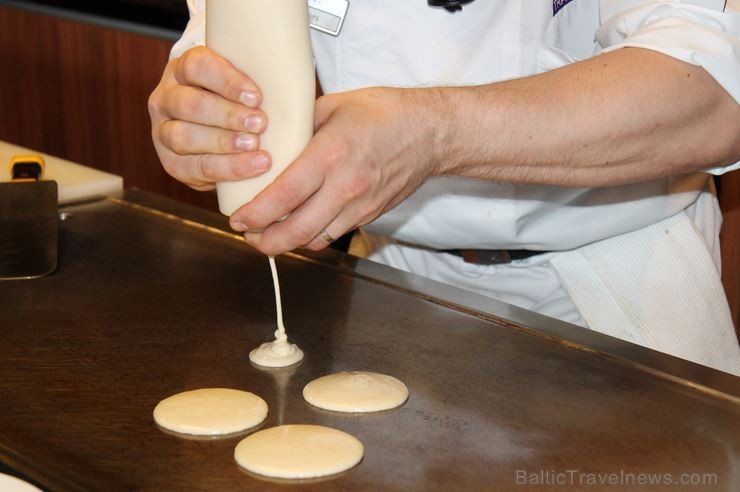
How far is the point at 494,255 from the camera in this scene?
1.44 metres

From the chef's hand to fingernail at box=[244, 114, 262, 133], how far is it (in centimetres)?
5

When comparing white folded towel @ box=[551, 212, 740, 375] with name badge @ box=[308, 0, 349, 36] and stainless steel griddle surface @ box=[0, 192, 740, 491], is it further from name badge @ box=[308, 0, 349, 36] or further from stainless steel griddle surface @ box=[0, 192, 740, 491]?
name badge @ box=[308, 0, 349, 36]

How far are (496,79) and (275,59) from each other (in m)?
0.45

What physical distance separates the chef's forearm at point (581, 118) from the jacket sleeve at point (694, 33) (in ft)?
0.05

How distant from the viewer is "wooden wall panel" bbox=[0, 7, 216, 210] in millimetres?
3006

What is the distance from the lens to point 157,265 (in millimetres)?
1363

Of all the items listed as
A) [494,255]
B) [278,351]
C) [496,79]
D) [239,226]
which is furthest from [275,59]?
[494,255]

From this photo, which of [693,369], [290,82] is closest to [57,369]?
[290,82]

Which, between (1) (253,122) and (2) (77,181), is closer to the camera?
(1) (253,122)

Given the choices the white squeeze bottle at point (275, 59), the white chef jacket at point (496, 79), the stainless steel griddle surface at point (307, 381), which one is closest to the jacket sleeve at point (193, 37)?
the white chef jacket at point (496, 79)

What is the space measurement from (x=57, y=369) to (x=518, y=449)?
50 cm

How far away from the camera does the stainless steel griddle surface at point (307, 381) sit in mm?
917

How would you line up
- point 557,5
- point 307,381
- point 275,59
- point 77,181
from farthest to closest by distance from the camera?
point 77,181 → point 557,5 → point 307,381 → point 275,59

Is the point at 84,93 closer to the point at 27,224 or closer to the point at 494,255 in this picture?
the point at 27,224
